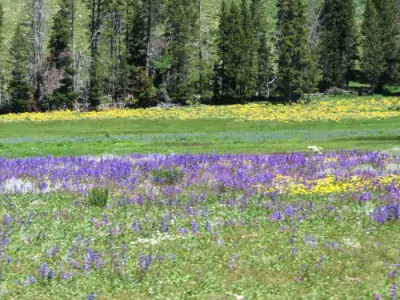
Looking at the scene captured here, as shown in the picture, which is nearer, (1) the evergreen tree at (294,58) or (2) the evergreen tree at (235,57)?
(1) the evergreen tree at (294,58)

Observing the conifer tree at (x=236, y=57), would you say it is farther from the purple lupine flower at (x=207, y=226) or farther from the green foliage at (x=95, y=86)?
the purple lupine flower at (x=207, y=226)

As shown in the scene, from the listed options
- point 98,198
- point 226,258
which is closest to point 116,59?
point 98,198

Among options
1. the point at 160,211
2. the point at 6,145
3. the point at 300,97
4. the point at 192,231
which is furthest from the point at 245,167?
the point at 300,97

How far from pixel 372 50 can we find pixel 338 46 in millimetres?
7820

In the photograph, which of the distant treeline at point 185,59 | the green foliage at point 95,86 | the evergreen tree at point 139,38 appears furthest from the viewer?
the evergreen tree at point 139,38

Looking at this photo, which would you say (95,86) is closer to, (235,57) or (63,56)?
(63,56)

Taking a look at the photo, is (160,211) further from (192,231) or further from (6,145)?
(6,145)

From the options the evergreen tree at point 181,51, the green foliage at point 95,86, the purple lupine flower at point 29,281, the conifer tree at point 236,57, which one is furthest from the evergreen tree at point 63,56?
the purple lupine flower at point 29,281

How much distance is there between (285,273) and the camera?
24.8 ft

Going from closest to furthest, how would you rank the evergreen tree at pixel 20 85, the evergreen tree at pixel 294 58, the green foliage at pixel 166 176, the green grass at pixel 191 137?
the green foliage at pixel 166 176
the green grass at pixel 191 137
the evergreen tree at pixel 20 85
the evergreen tree at pixel 294 58

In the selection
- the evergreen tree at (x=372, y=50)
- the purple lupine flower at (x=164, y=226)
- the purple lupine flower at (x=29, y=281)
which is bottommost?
the purple lupine flower at (x=29, y=281)

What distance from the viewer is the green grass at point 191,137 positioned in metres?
27.3

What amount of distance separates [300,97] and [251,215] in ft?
211

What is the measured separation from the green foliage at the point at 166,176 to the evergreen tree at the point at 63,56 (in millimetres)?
59705
